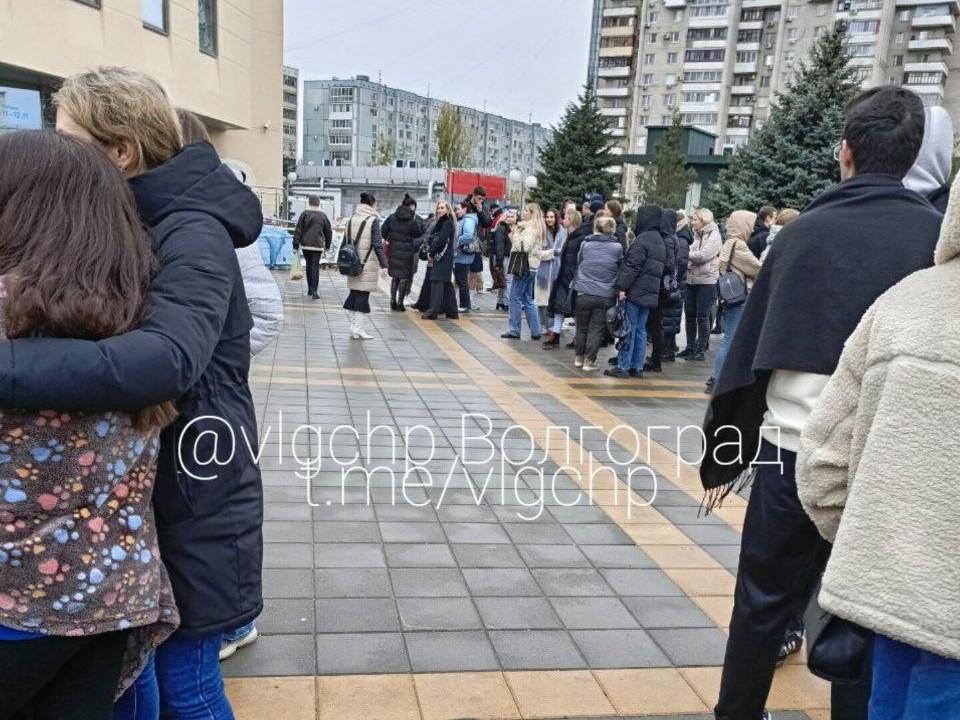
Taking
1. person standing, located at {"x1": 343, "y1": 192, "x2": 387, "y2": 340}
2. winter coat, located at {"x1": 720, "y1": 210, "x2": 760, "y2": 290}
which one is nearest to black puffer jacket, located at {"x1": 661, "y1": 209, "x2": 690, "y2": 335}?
winter coat, located at {"x1": 720, "y1": 210, "x2": 760, "y2": 290}

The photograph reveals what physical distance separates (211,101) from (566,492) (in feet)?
62.2

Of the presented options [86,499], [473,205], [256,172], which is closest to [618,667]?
[86,499]

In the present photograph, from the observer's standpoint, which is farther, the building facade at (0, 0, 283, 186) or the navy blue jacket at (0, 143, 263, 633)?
the building facade at (0, 0, 283, 186)

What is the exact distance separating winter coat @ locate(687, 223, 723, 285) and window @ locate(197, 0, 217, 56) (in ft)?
51.6

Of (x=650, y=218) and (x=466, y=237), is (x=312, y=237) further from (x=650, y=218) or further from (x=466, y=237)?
(x=650, y=218)

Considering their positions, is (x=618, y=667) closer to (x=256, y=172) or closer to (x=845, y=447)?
(x=845, y=447)

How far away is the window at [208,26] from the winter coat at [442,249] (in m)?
11.8

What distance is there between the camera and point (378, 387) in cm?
720

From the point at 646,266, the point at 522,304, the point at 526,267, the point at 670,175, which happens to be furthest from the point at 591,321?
the point at 670,175

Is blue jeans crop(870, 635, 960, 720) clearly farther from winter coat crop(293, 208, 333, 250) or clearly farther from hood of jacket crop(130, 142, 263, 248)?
winter coat crop(293, 208, 333, 250)

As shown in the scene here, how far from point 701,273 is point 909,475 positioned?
8.37 meters

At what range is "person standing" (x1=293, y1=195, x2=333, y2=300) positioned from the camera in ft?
44.6

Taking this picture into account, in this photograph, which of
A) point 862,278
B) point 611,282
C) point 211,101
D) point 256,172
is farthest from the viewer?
point 256,172

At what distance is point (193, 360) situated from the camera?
1.41 meters
